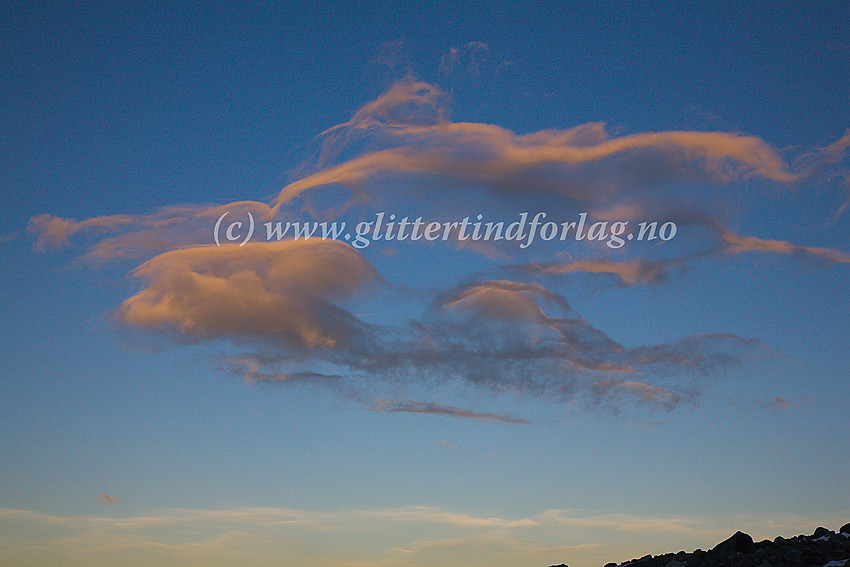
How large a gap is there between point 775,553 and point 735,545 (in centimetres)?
465

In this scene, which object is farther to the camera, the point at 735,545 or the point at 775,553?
the point at 735,545

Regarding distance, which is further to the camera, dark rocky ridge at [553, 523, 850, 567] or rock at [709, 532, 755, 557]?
rock at [709, 532, 755, 557]

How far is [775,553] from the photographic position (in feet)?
158

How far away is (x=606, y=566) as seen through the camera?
6488 cm

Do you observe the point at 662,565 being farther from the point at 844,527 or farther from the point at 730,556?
the point at 844,527

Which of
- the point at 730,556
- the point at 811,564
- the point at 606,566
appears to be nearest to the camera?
the point at 811,564

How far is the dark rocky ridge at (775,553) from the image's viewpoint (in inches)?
1793

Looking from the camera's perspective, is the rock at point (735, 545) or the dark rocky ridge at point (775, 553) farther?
the rock at point (735, 545)

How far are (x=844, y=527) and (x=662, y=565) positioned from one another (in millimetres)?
12876

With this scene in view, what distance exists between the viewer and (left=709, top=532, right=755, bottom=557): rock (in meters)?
52.1

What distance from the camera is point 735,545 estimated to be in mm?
52531

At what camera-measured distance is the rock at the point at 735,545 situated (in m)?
52.1

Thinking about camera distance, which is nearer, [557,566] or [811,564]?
[811,564]

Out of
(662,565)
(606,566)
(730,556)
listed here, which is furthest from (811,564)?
(606,566)
